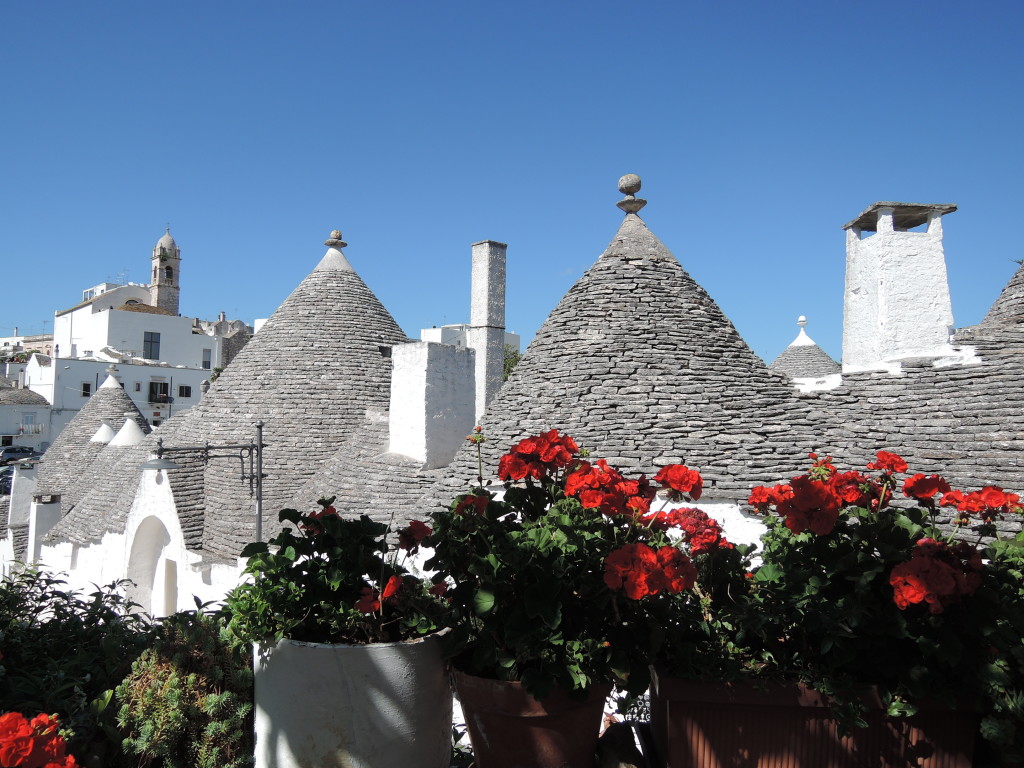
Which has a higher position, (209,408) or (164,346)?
(164,346)

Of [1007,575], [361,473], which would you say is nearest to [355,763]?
[1007,575]

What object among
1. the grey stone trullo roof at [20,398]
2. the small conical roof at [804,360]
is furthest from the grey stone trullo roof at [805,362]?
the grey stone trullo roof at [20,398]

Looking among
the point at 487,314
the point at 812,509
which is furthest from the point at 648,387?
the point at 812,509

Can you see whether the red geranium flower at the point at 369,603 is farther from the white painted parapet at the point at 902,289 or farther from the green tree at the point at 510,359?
the green tree at the point at 510,359

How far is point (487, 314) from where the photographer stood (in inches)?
456

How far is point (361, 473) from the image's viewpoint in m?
9.51

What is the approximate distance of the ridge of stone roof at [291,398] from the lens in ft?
34.0

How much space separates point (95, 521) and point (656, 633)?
12904mm

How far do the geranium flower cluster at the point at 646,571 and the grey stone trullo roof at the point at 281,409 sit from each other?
8.48 meters

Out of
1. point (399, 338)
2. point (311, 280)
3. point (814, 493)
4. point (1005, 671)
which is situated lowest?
point (1005, 671)

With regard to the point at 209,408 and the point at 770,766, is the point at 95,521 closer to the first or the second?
the point at 209,408

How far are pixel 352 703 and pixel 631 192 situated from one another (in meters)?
7.89

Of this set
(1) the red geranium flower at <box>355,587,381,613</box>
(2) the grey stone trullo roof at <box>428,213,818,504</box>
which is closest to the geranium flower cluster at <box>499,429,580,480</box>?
(1) the red geranium flower at <box>355,587,381,613</box>

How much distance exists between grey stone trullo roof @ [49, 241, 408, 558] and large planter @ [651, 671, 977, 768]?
8323 millimetres
